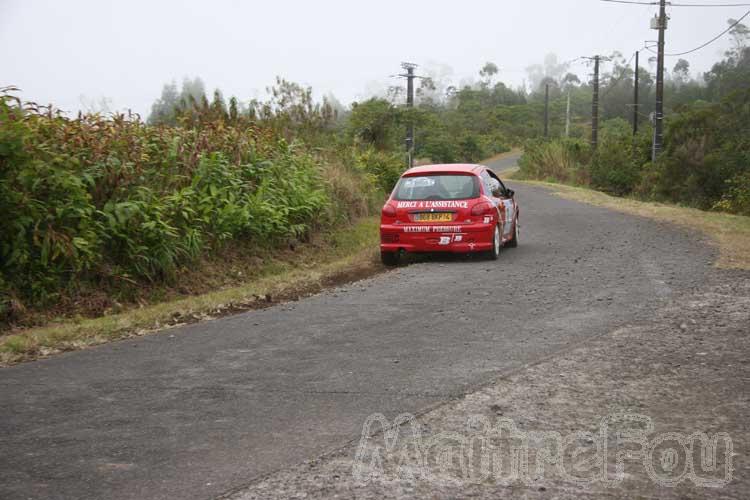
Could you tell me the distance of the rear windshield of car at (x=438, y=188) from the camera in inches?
529

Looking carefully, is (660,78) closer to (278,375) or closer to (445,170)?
(445,170)

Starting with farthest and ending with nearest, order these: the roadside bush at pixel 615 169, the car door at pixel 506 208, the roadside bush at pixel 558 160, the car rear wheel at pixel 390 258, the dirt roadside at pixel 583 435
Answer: the roadside bush at pixel 558 160
the roadside bush at pixel 615 169
the car door at pixel 506 208
the car rear wheel at pixel 390 258
the dirt roadside at pixel 583 435

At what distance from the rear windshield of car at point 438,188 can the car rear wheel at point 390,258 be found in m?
0.91

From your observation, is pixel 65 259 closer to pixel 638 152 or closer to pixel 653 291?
pixel 653 291

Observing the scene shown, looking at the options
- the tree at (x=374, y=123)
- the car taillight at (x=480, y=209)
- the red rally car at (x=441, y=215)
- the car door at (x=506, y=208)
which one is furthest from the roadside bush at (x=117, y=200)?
the tree at (x=374, y=123)

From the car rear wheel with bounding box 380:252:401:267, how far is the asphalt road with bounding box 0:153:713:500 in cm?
184

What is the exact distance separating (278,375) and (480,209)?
7.51m

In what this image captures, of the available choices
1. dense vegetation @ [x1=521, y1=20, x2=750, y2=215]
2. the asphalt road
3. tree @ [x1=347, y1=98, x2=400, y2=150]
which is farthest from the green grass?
dense vegetation @ [x1=521, y1=20, x2=750, y2=215]

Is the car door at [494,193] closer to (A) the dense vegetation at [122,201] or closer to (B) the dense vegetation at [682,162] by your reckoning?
(A) the dense vegetation at [122,201]

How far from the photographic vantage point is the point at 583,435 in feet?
15.8

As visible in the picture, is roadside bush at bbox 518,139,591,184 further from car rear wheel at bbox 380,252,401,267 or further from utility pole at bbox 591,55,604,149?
car rear wheel at bbox 380,252,401,267

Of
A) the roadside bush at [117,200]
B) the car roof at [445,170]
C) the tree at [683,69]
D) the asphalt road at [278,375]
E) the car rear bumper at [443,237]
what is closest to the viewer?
the asphalt road at [278,375]

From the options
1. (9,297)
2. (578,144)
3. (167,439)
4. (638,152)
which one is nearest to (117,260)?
(9,297)

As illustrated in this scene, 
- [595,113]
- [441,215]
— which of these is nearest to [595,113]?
[595,113]
